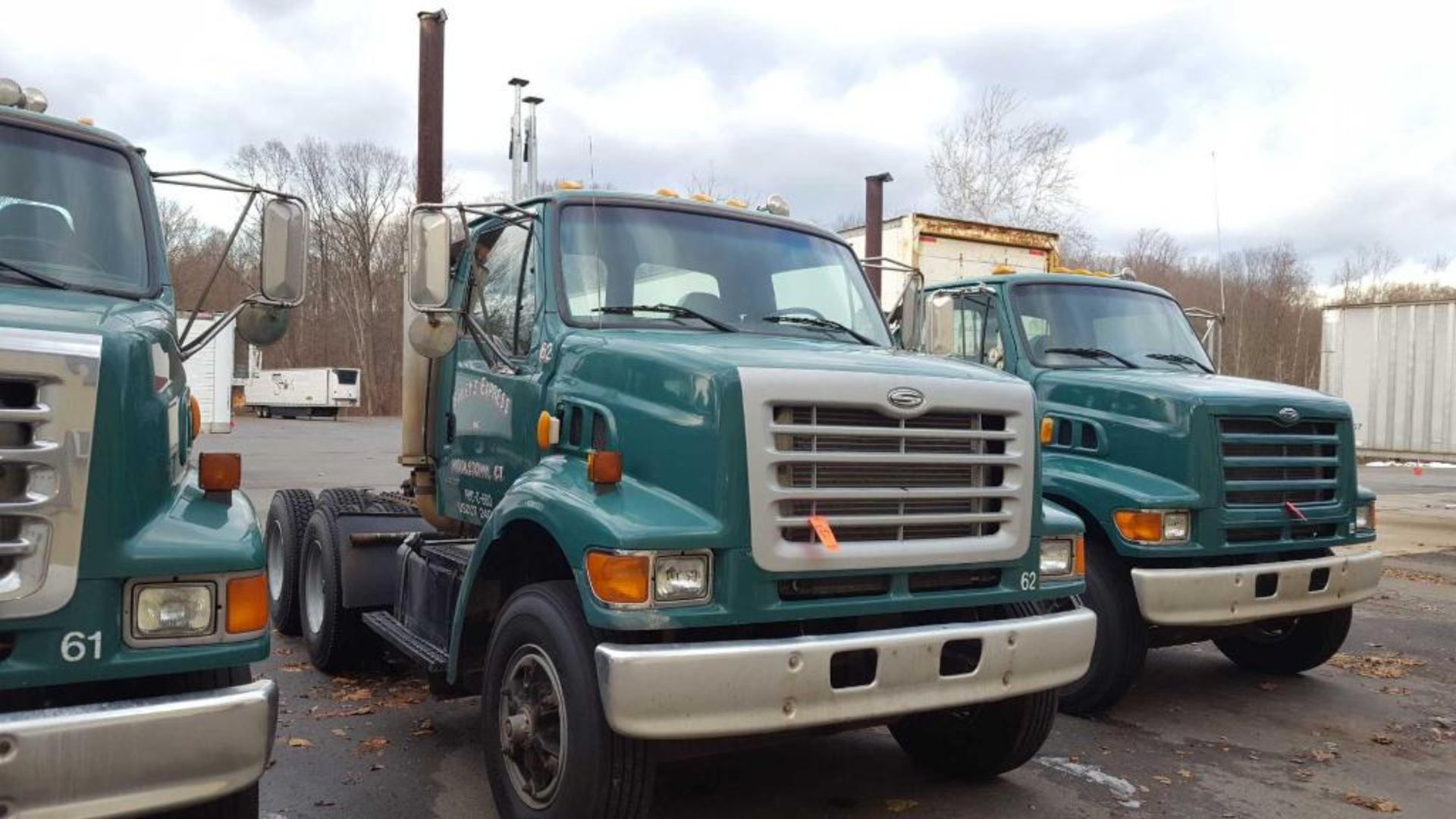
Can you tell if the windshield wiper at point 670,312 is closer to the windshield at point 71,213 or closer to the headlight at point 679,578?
the headlight at point 679,578

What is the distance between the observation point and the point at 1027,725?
4359 millimetres

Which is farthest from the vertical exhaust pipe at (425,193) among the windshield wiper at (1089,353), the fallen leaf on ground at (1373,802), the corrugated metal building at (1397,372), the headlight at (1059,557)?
the corrugated metal building at (1397,372)

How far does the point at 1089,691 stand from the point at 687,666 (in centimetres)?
330

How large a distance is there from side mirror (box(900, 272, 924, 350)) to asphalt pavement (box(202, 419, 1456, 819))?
2010mm

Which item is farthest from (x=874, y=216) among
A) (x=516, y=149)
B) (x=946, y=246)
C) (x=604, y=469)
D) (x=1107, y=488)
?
(x=604, y=469)

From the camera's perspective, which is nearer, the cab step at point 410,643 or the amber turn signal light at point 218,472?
the amber turn signal light at point 218,472

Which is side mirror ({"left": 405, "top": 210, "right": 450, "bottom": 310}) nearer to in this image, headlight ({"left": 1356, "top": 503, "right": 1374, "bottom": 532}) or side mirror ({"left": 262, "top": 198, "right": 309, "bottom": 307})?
side mirror ({"left": 262, "top": 198, "right": 309, "bottom": 307})

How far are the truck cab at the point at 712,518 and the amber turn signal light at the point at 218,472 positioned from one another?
0.91 m

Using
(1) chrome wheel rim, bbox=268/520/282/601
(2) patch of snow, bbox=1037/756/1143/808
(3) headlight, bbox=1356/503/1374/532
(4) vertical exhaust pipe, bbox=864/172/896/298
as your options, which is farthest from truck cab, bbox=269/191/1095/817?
(4) vertical exhaust pipe, bbox=864/172/896/298

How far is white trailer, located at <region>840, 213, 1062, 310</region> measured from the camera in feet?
36.2

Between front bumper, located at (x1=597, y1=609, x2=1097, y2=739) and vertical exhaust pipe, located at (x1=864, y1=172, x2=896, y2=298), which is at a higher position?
vertical exhaust pipe, located at (x1=864, y1=172, x2=896, y2=298)

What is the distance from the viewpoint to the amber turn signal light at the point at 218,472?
3.36 metres

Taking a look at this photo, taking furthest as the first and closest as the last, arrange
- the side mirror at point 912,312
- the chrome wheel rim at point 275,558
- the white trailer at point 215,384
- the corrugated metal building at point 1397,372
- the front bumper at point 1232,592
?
the corrugated metal building at point 1397,372 < the white trailer at point 215,384 < the chrome wheel rim at point 275,558 < the side mirror at point 912,312 < the front bumper at point 1232,592

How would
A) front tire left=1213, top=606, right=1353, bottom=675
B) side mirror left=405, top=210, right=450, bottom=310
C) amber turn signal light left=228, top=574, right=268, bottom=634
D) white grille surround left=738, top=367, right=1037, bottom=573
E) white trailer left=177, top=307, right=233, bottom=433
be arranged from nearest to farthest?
amber turn signal light left=228, top=574, right=268, bottom=634, white grille surround left=738, top=367, right=1037, bottom=573, side mirror left=405, top=210, right=450, bottom=310, front tire left=1213, top=606, right=1353, bottom=675, white trailer left=177, top=307, right=233, bottom=433
